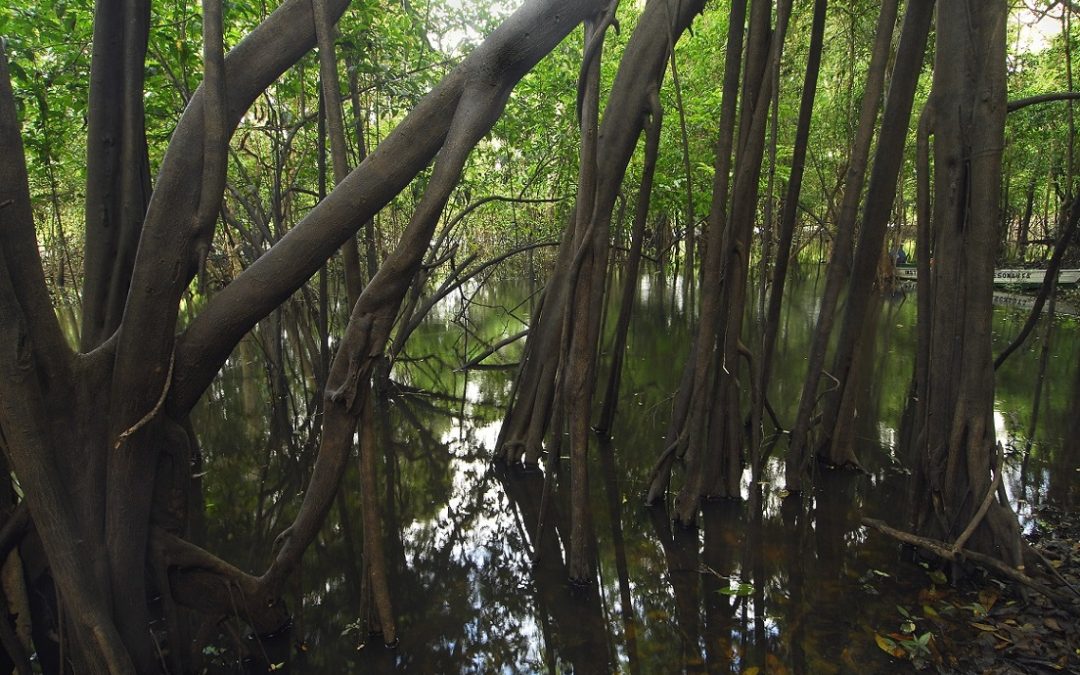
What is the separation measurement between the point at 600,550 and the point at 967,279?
9.17 feet

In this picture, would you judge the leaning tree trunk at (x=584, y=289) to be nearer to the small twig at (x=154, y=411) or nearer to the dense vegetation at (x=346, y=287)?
the dense vegetation at (x=346, y=287)

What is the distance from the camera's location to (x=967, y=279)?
3.57 m

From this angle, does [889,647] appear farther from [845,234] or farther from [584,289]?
[845,234]

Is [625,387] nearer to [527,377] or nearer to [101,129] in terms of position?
[527,377]

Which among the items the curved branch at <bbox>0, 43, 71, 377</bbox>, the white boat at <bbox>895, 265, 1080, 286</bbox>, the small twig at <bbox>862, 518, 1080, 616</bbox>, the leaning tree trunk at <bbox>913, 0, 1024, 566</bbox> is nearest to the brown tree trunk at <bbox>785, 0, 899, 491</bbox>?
the leaning tree trunk at <bbox>913, 0, 1024, 566</bbox>

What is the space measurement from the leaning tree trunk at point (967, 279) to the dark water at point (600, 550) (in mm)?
567

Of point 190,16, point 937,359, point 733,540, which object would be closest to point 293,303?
point 190,16

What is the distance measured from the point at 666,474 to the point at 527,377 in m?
1.58

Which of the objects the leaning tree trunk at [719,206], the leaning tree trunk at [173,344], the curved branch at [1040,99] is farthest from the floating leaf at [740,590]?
the curved branch at [1040,99]

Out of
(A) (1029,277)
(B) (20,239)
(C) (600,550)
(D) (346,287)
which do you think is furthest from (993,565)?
(A) (1029,277)

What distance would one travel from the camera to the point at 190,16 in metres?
5.26

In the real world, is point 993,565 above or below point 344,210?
below

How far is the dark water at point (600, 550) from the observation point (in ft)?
10.8

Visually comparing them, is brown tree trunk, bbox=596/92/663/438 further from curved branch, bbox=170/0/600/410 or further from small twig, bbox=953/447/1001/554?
small twig, bbox=953/447/1001/554
